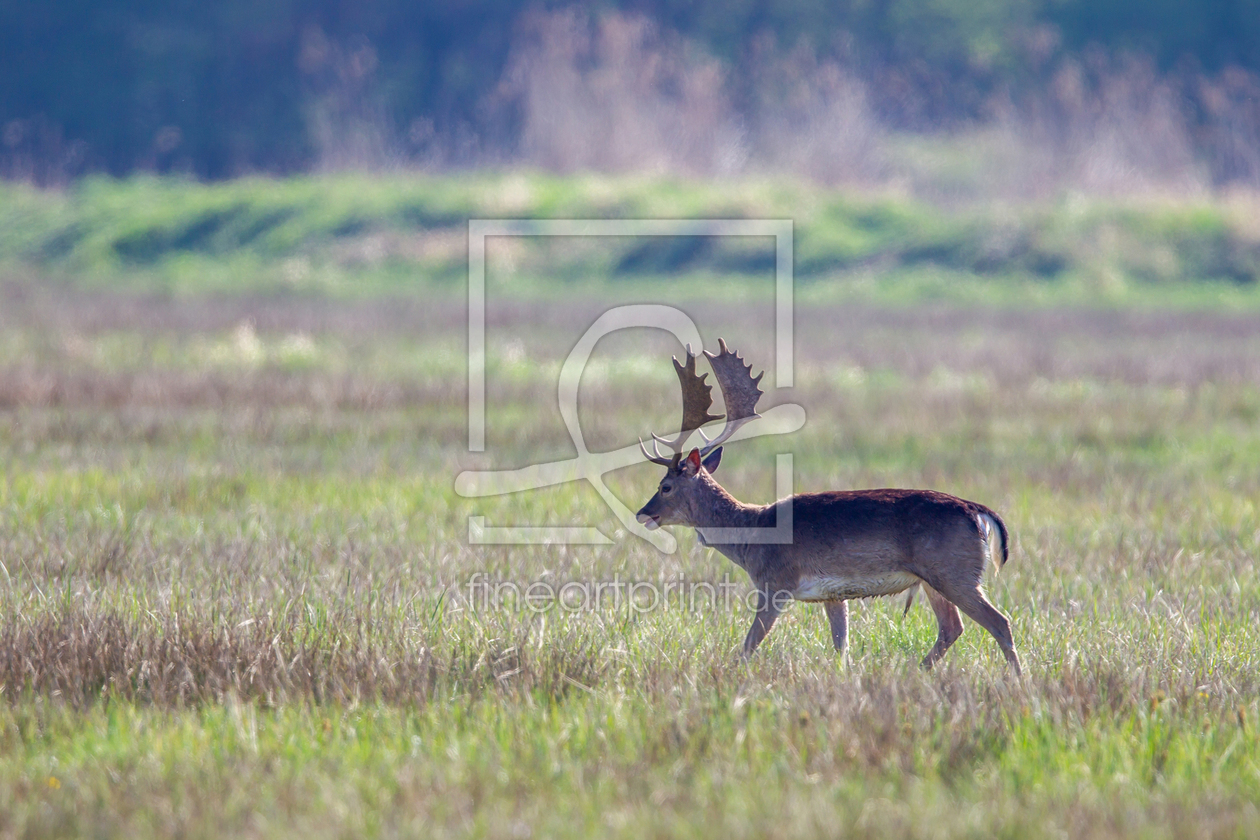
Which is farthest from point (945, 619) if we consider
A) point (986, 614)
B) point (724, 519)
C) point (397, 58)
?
point (397, 58)

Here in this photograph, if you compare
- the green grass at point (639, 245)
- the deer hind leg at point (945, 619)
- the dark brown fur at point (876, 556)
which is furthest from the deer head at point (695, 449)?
the green grass at point (639, 245)

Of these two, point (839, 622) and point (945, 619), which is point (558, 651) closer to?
point (839, 622)

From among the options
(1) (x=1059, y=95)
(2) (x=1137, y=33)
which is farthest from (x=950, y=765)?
(2) (x=1137, y=33)

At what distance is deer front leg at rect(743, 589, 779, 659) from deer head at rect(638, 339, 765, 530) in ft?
2.14

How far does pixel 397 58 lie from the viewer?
54.8m

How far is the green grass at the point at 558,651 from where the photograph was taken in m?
4.15

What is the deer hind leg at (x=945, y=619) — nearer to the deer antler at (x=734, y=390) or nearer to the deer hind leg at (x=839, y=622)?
the deer hind leg at (x=839, y=622)

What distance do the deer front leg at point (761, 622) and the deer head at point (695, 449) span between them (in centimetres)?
65

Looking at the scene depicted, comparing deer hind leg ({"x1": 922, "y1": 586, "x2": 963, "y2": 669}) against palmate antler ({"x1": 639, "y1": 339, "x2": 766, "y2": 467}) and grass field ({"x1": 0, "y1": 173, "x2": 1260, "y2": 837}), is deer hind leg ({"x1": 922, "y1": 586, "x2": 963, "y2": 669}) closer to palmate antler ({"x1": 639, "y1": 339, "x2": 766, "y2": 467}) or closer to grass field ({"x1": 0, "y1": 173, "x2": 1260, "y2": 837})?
grass field ({"x1": 0, "y1": 173, "x2": 1260, "y2": 837})

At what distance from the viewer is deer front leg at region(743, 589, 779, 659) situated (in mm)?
5727

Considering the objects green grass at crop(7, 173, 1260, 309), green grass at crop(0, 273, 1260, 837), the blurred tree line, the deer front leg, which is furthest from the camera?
the blurred tree line

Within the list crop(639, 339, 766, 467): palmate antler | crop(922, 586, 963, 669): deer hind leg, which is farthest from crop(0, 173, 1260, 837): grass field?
crop(639, 339, 766, 467): palmate antler

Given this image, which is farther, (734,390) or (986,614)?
(734,390)

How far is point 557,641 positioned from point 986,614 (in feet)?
5.77
